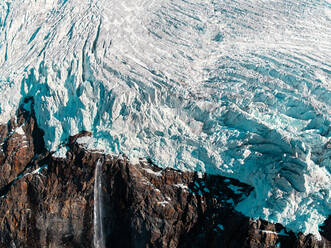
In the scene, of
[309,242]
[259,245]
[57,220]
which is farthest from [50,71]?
[309,242]

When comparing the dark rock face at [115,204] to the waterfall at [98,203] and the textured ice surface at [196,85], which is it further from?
the textured ice surface at [196,85]

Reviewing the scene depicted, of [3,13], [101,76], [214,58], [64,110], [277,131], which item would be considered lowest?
[277,131]

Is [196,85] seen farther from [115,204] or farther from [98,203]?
[98,203]

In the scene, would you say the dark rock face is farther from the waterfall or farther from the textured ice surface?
the textured ice surface

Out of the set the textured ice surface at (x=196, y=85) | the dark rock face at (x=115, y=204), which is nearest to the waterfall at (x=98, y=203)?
the dark rock face at (x=115, y=204)

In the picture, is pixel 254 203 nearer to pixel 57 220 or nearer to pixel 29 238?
pixel 57 220

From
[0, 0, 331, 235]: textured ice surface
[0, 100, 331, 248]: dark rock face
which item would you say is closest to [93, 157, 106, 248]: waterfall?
[0, 100, 331, 248]: dark rock face

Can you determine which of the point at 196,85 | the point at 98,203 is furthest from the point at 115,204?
the point at 196,85
